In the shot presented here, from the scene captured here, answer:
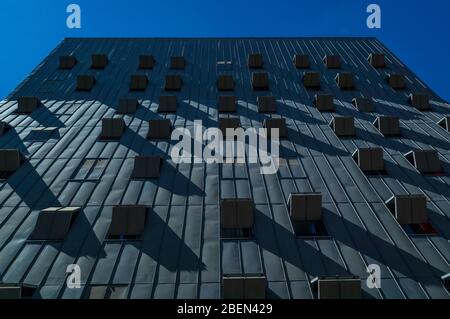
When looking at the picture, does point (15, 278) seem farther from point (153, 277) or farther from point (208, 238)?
point (208, 238)

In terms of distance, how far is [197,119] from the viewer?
3372cm

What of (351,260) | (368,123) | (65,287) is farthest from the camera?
(368,123)

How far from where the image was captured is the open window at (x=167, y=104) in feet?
116

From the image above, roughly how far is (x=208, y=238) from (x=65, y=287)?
666 cm

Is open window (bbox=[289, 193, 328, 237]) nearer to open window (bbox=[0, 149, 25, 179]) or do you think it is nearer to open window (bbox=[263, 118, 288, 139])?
open window (bbox=[263, 118, 288, 139])

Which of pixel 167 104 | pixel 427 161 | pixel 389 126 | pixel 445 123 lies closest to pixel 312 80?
pixel 389 126

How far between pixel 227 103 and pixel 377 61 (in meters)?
19.4

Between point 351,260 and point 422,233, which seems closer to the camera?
point 351,260

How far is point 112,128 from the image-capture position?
31.3 m

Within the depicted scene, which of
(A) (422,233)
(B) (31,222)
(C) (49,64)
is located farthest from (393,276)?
(C) (49,64)

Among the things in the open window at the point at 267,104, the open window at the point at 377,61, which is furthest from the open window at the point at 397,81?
the open window at the point at 267,104
